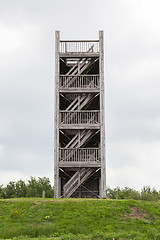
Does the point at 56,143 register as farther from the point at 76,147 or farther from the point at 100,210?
the point at 100,210

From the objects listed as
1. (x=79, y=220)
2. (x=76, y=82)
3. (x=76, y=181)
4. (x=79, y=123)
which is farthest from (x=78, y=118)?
(x=79, y=220)

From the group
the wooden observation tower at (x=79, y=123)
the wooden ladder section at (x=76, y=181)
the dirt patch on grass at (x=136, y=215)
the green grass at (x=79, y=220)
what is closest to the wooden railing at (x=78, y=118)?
the wooden observation tower at (x=79, y=123)

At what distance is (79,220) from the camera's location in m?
16.8

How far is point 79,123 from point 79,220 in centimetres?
1181

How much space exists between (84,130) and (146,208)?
33.7 feet

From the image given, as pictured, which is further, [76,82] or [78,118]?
[76,82]

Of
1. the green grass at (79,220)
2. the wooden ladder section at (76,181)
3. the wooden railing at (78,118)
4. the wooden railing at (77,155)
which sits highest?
the wooden railing at (78,118)

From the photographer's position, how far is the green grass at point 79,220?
A: 50.4 ft

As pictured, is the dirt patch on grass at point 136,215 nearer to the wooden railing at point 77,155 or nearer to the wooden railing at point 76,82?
the wooden railing at point 77,155

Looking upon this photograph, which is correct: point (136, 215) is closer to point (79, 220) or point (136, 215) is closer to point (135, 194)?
point (79, 220)

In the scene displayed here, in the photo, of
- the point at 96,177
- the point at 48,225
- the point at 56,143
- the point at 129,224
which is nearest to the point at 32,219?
the point at 48,225

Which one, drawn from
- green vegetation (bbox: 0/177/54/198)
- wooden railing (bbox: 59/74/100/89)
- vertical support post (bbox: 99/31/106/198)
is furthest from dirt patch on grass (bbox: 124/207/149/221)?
green vegetation (bbox: 0/177/54/198)

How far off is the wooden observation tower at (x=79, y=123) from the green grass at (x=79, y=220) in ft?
21.8

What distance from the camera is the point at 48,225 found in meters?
16.2
